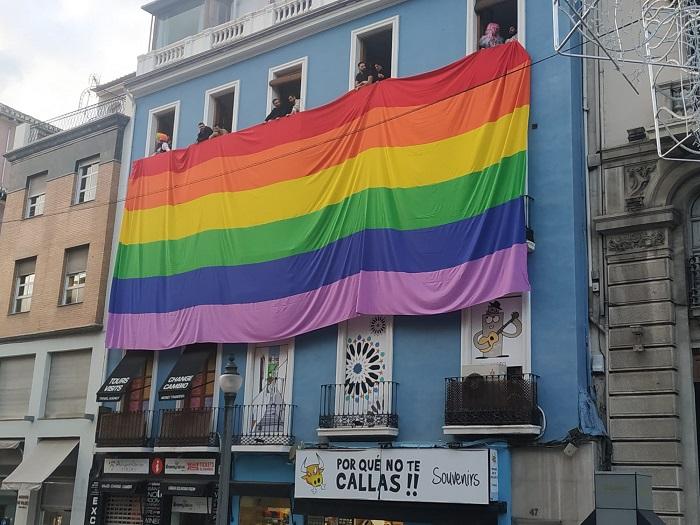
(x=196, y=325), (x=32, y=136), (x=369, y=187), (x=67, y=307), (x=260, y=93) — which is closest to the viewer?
(x=369, y=187)

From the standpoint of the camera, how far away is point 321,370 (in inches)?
780

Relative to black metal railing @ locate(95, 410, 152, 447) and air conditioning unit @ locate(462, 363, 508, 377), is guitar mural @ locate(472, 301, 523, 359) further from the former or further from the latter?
black metal railing @ locate(95, 410, 152, 447)

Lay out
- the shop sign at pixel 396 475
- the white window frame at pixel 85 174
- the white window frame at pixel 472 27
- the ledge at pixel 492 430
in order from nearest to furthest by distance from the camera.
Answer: the ledge at pixel 492 430, the shop sign at pixel 396 475, the white window frame at pixel 472 27, the white window frame at pixel 85 174

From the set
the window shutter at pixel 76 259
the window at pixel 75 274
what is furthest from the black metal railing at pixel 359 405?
the window shutter at pixel 76 259

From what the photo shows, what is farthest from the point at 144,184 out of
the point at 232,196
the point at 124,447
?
the point at 124,447

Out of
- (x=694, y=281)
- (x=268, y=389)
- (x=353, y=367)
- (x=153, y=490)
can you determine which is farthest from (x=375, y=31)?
A: (x=153, y=490)

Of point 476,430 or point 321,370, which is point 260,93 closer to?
point 321,370

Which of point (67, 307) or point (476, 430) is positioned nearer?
point (476, 430)

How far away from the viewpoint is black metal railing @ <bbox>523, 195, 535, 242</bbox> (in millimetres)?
17016

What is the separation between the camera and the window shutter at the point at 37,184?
2930 cm

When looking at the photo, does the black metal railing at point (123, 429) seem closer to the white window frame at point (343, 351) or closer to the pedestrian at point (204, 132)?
the white window frame at point (343, 351)

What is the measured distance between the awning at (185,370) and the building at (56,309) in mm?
3698

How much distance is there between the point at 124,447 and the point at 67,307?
5763 mm

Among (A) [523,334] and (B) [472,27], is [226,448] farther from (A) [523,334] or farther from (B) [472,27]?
(B) [472,27]
